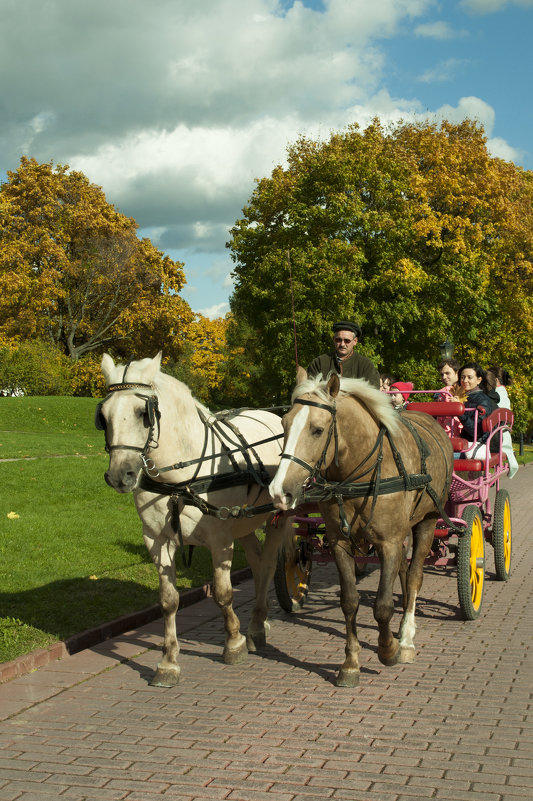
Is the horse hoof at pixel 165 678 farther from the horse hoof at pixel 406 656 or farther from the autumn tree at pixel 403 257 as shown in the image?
the autumn tree at pixel 403 257

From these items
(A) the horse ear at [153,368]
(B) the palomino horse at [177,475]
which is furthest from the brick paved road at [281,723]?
(A) the horse ear at [153,368]

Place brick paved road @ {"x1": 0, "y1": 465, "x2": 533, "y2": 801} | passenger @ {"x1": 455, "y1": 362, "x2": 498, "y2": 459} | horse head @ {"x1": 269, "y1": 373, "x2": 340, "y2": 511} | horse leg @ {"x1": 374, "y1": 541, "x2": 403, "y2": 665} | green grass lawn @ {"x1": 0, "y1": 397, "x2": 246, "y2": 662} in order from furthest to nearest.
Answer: passenger @ {"x1": 455, "y1": 362, "x2": 498, "y2": 459}, green grass lawn @ {"x1": 0, "y1": 397, "x2": 246, "y2": 662}, horse leg @ {"x1": 374, "y1": 541, "x2": 403, "y2": 665}, horse head @ {"x1": 269, "y1": 373, "x2": 340, "y2": 511}, brick paved road @ {"x1": 0, "y1": 465, "x2": 533, "y2": 801}

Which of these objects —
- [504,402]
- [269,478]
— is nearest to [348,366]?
[269,478]

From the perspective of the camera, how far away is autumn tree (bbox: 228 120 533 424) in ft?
91.0

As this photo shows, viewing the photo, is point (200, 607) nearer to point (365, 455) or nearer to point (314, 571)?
point (314, 571)

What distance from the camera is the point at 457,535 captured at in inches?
306

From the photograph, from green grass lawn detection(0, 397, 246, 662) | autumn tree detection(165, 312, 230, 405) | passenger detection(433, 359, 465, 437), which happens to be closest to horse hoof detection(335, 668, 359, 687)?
green grass lawn detection(0, 397, 246, 662)

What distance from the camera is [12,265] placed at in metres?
38.0

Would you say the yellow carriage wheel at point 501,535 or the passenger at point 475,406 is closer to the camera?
the passenger at point 475,406

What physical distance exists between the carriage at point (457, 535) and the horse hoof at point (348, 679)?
1383mm

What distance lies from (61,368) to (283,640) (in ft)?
113

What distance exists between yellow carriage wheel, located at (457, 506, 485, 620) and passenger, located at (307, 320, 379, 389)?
176 cm

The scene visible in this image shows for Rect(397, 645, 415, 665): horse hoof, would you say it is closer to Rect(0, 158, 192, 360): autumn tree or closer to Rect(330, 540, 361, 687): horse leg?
Rect(330, 540, 361, 687): horse leg

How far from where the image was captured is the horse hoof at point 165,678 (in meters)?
5.70
